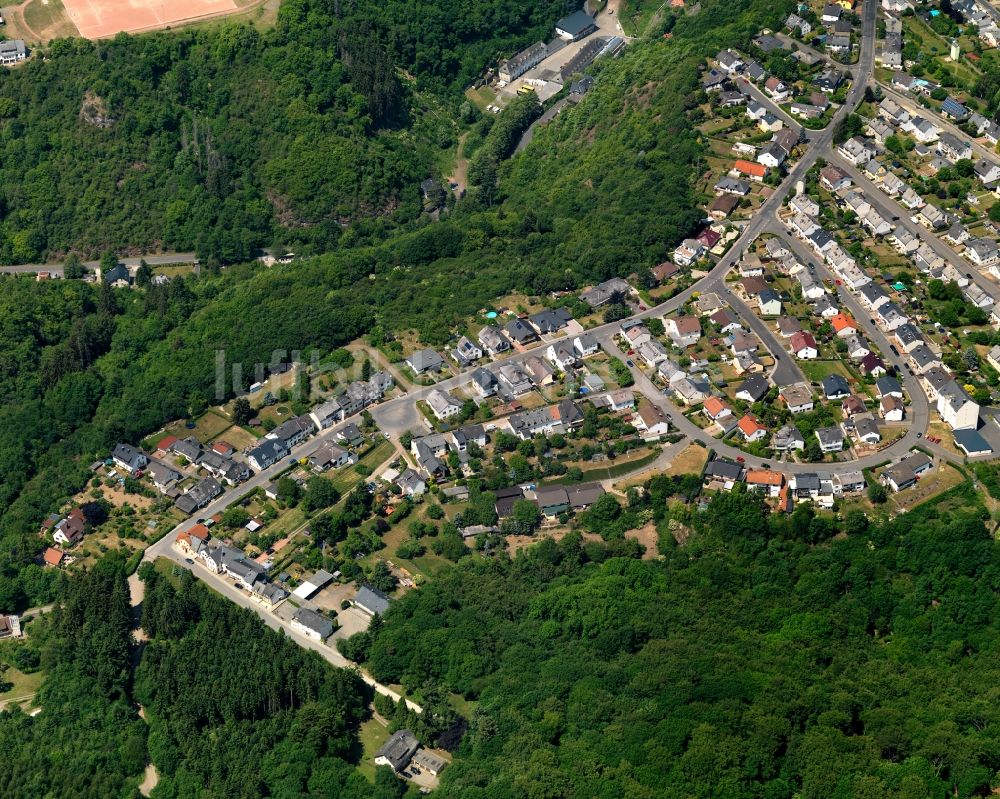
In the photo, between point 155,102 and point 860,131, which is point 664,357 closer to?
point 860,131

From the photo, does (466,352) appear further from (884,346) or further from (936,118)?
(936,118)

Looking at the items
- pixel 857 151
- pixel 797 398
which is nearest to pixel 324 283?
pixel 797 398

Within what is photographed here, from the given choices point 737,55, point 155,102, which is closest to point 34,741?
point 155,102

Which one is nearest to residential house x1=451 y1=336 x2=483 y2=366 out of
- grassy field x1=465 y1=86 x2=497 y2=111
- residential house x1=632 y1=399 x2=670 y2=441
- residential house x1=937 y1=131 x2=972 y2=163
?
residential house x1=632 y1=399 x2=670 y2=441

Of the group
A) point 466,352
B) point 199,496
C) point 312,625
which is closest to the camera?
point 312,625

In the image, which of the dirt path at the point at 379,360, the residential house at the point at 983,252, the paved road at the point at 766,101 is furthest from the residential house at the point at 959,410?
the paved road at the point at 766,101

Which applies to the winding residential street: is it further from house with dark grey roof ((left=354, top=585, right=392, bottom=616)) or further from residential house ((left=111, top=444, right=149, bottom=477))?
residential house ((left=111, top=444, right=149, bottom=477))
